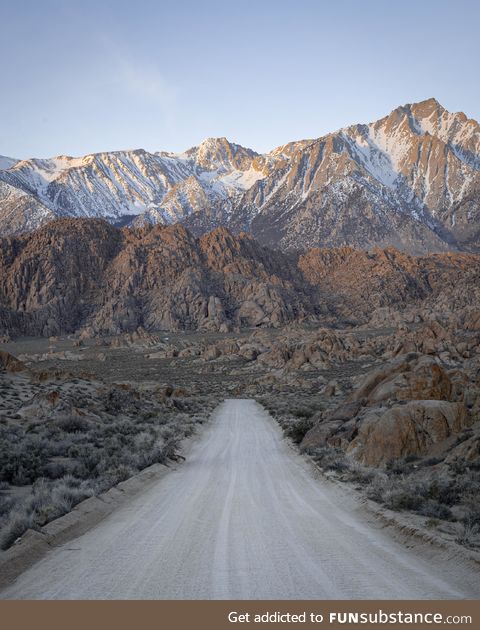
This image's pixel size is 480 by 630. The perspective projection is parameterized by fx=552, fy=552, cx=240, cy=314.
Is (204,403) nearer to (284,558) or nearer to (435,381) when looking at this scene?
(435,381)

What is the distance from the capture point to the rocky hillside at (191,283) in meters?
141

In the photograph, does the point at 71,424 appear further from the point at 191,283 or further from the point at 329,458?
the point at 191,283

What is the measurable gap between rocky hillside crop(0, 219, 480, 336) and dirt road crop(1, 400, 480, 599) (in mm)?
113708

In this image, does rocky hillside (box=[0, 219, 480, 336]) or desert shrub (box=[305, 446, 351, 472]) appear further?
rocky hillside (box=[0, 219, 480, 336])

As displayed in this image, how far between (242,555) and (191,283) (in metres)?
143

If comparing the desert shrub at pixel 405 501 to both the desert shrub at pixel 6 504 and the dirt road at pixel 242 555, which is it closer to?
the dirt road at pixel 242 555

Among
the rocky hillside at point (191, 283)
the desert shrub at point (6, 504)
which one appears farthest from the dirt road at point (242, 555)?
the rocky hillside at point (191, 283)

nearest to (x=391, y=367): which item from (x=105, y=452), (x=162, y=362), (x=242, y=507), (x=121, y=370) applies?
(x=105, y=452)

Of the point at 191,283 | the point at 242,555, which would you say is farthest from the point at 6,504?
the point at 191,283

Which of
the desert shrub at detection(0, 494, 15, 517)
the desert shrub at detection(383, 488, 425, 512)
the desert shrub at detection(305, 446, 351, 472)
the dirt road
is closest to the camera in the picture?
the dirt road

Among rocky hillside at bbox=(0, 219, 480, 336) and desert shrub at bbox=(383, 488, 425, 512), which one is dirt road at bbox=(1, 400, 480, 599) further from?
rocky hillside at bbox=(0, 219, 480, 336)

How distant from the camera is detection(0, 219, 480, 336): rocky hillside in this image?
463ft

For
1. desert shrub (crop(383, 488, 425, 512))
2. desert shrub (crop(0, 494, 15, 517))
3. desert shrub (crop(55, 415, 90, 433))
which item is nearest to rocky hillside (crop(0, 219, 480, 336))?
desert shrub (crop(55, 415, 90, 433))

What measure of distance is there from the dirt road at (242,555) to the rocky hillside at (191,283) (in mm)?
113708
